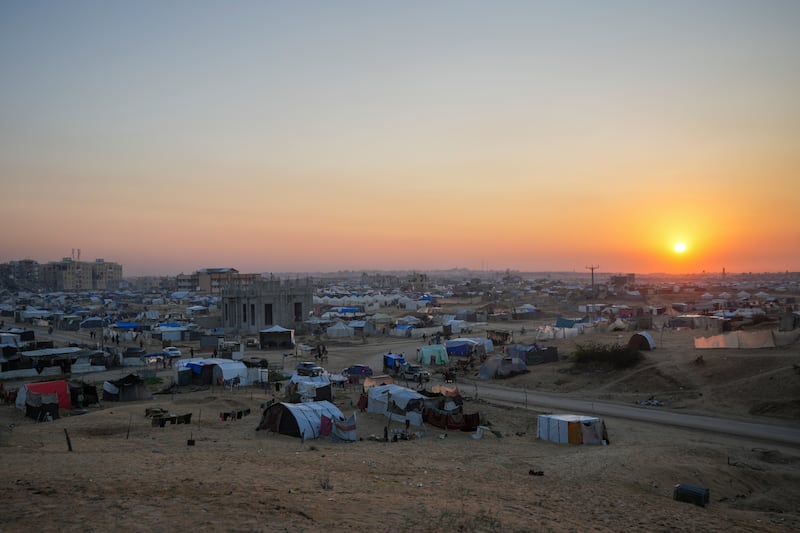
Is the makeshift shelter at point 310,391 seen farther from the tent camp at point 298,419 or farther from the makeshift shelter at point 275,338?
the makeshift shelter at point 275,338

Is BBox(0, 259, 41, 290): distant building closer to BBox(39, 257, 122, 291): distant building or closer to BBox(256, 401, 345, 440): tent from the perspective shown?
BBox(39, 257, 122, 291): distant building

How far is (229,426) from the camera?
22062 millimetres

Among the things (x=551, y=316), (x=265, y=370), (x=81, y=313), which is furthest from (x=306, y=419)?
(x=81, y=313)

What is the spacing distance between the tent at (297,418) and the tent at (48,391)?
31.6ft

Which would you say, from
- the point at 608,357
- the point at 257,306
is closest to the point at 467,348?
the point at 608,357

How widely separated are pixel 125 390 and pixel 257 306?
31.0 m

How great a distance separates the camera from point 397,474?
14.5m

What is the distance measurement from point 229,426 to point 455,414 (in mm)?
8507

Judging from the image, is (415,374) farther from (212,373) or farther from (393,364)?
(212,373)

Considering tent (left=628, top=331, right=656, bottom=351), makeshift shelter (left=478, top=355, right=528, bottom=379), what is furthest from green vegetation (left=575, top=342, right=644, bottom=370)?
makeshift shelter (left=478, top=355, right=528, bottom=379)

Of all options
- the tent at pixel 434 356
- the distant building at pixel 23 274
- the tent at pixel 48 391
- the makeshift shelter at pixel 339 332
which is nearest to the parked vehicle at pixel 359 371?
the tent at pixel 434 356

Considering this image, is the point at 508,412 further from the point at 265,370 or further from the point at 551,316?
the point at 551,316

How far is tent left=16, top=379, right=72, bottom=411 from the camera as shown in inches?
933

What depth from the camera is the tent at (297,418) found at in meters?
20.0
